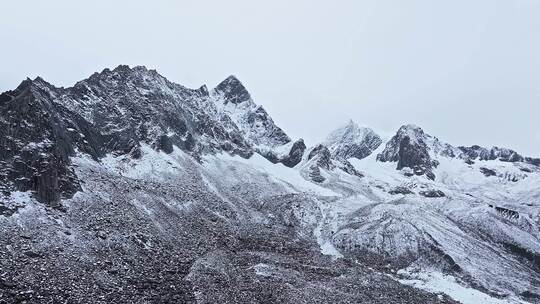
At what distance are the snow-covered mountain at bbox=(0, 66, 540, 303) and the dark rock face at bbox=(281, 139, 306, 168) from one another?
21.5 m

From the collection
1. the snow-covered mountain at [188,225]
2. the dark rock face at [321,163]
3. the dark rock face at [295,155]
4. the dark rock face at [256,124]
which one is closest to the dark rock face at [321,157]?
the dark rock face at [321,163]

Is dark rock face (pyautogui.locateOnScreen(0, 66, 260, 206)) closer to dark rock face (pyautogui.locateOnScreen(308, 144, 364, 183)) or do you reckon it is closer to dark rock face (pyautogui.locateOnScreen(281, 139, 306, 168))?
dark rock face (pyautogui.locateOnScreen(281, 139, 306, 168))

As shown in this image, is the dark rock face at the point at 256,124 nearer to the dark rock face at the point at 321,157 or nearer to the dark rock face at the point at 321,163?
the dark rock face at the point at 321,157

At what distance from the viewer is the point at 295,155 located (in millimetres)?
169500

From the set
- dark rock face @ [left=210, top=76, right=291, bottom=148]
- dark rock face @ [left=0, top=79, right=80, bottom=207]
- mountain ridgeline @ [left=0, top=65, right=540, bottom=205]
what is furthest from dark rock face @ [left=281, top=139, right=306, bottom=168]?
dark rock face @ [left=0, top=79, right=80, bottom=207]

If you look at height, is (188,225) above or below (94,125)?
below

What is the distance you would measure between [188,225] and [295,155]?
93368 mm

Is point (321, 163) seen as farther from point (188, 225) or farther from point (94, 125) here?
point (188, 225)

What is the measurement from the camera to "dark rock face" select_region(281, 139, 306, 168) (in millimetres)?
166113

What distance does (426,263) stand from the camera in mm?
80562

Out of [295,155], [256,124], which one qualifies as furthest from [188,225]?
[256,124]

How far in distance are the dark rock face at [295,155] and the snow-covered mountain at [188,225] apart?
2148cm

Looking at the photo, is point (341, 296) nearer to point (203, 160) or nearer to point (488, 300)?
point (488, 300)

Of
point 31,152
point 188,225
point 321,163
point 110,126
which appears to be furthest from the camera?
point 321,163
